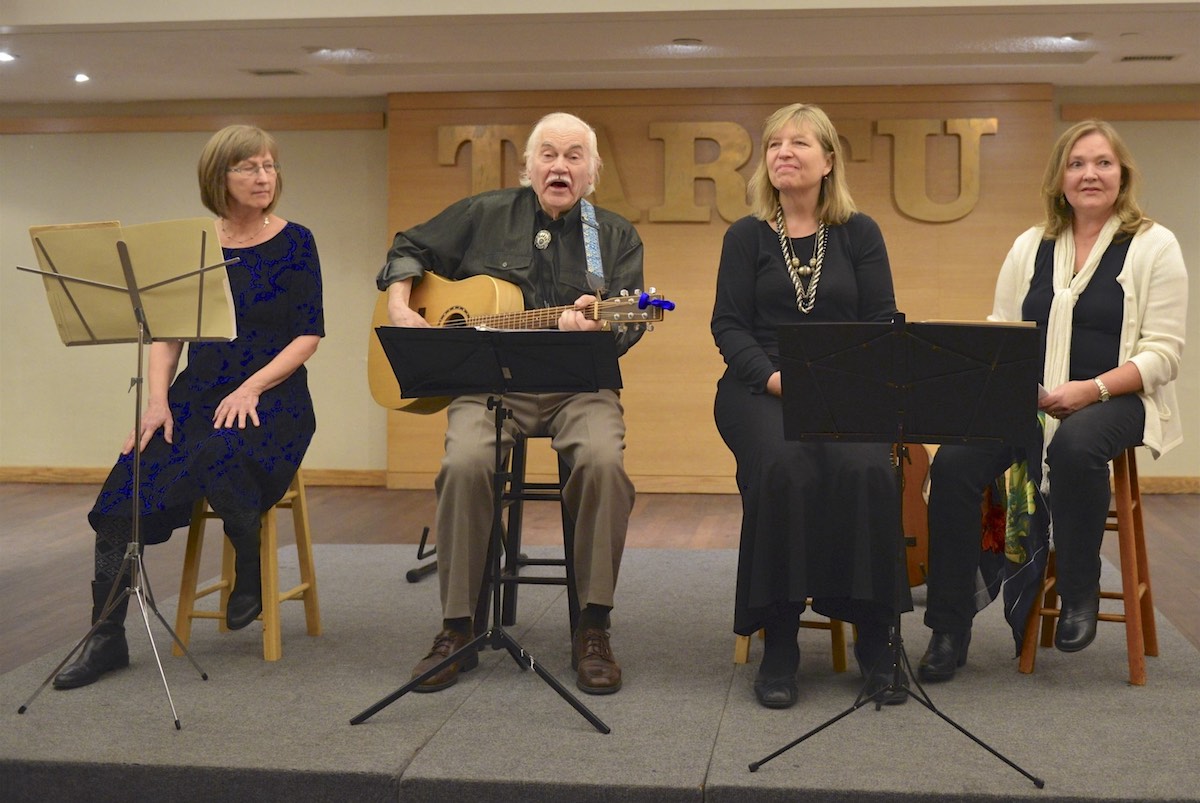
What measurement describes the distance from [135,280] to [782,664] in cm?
183

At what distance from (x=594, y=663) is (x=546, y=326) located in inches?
36.2

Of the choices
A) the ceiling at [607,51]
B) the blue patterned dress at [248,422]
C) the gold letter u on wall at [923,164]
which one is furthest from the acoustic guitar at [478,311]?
the gold letter u on wall at [923,164]

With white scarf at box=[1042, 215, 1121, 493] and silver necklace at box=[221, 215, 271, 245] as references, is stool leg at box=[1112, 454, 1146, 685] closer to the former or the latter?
white scarf at box=[1042, 215, 1121, 493]

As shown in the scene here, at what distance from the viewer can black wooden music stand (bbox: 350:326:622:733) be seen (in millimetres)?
2775

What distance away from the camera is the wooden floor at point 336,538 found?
160 inches

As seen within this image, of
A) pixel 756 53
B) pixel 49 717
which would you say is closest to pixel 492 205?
pixel 49 717

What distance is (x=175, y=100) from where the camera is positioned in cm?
742

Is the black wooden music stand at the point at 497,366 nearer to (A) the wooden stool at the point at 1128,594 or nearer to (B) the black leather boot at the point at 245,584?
(B) the black leather boot at the point at 245,584

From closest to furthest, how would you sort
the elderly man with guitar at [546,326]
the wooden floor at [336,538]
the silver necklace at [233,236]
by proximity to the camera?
the elderly man with guitar at [546,326] < the silver necklace at [233,236] < the wooden floor at [336,538]

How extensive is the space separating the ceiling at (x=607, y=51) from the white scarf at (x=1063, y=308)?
2120 mm

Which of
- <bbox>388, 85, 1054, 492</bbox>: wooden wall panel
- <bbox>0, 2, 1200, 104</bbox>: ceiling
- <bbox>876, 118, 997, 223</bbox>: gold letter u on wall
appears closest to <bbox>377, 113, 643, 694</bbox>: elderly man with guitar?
<bbox>0, 2, 1200, 104</bbox>: ceiling

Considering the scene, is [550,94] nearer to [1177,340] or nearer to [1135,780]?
[1177,340]

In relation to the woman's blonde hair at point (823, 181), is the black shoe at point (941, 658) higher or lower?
lower

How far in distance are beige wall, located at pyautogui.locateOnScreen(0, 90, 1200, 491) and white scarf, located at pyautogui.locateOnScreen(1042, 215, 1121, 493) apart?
357 cm
